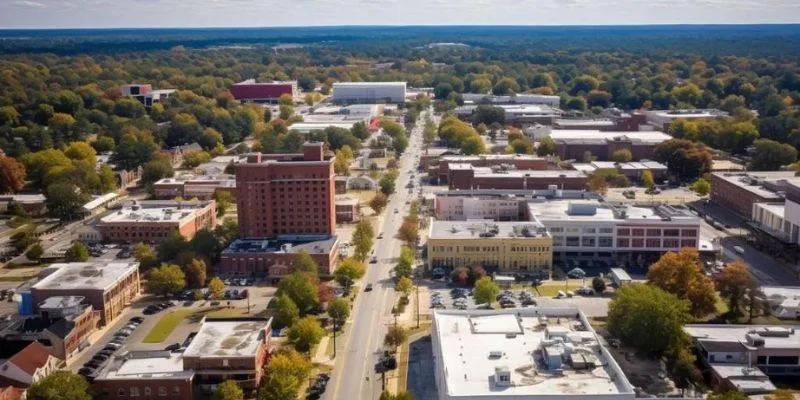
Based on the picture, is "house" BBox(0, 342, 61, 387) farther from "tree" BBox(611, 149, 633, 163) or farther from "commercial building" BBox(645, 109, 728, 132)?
"commercial building" BBox(645, 109, 728, 132)

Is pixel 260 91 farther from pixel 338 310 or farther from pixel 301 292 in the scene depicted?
pixel 338 310

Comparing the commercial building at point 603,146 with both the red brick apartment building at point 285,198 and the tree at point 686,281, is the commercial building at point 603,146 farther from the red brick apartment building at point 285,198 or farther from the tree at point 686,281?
the tree at point 686,281

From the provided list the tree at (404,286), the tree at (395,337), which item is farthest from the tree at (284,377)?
the tree at (404,286)

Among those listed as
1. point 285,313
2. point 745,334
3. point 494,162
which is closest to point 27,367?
point 285,313

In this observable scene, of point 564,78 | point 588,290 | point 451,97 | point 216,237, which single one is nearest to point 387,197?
point 216,237

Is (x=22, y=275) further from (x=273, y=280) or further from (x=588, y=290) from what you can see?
(x=588, y=290)

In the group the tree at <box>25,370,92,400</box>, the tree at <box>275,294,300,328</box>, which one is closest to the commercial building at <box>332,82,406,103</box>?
the tree at <box>275,294,300,328</box>
